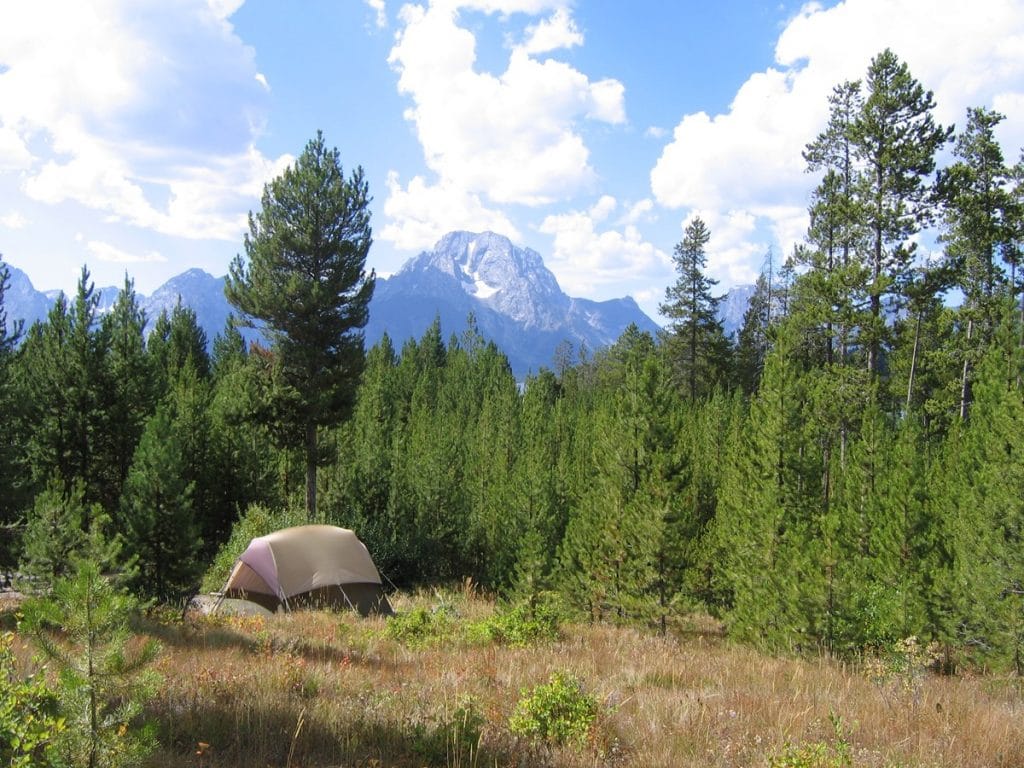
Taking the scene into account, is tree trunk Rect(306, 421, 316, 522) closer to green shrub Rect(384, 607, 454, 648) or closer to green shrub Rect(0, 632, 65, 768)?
green shrub Rect(384, 607, 454, 648)

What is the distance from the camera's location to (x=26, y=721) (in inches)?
120

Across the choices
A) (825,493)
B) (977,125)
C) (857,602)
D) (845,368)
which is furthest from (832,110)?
(857,602)

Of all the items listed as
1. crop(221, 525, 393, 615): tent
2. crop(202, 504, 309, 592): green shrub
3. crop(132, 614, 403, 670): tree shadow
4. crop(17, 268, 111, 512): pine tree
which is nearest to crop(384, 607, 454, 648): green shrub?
crop(132, 614, 403, 670): tree shadow

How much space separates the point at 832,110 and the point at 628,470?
61.1 feet

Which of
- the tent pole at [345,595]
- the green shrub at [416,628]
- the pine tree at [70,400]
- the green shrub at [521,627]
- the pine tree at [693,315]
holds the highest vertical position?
the pine tree at [693,315]

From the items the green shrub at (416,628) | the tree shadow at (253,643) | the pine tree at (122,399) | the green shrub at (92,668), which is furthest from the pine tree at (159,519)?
the green shrub at (92,668)

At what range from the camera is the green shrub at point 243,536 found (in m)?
21.0

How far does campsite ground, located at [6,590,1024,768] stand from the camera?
459 centimetres

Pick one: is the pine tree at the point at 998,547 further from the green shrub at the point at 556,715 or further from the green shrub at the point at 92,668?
the green shrub at the point at 92,668

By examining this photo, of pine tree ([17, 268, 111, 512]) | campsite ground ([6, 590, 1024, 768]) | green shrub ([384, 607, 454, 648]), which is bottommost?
green shrub ([384, 607, 454, 648])

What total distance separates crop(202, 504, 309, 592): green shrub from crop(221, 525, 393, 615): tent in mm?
4488

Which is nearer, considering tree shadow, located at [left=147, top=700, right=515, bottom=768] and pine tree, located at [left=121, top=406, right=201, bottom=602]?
tree shadow, located at [left=147, top=700, right=515, bottom=768]

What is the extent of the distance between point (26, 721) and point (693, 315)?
40.4 m

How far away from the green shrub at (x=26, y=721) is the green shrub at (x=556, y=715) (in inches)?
121
